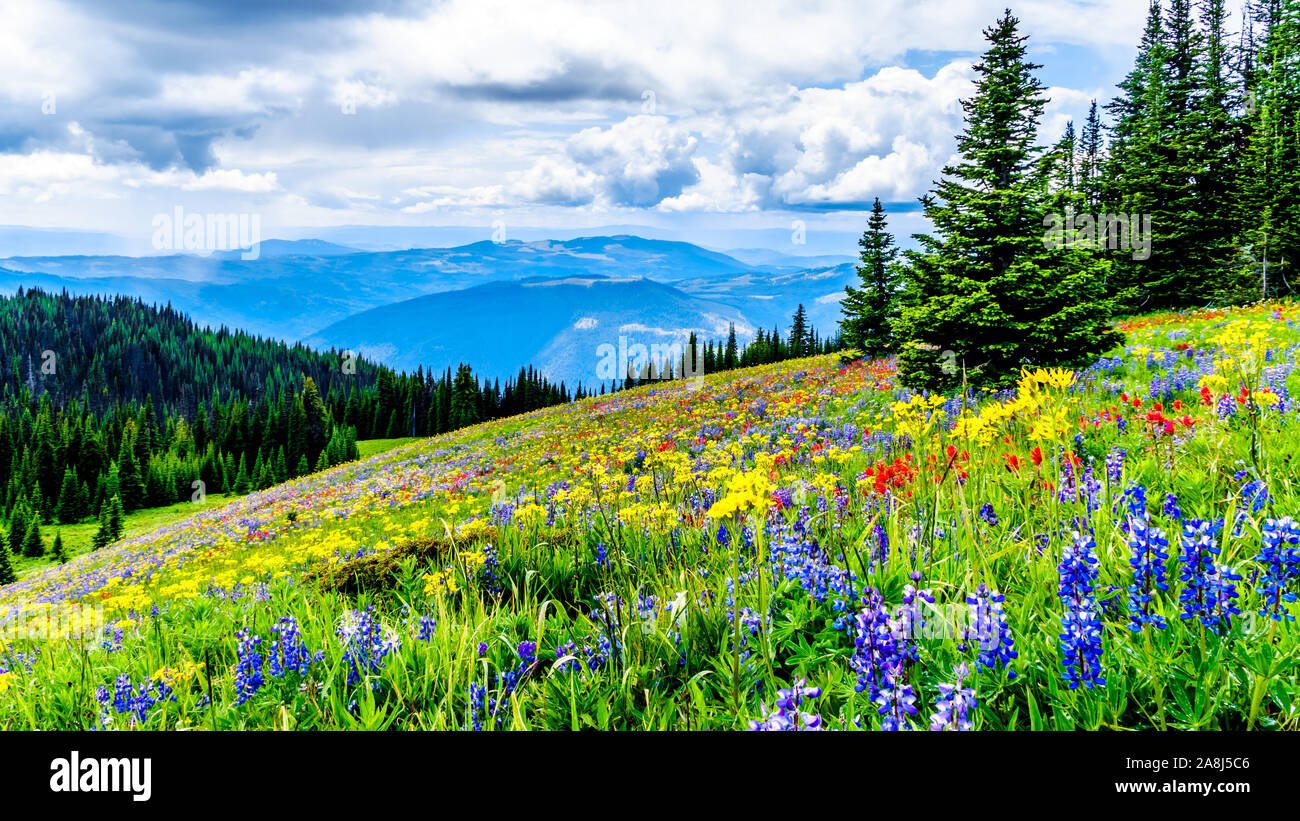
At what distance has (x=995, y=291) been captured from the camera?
1153cm

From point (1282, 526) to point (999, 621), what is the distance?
0.86 m

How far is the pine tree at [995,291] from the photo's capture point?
36.6 feet

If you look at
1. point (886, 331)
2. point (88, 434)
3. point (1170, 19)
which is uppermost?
point (1170, 19)

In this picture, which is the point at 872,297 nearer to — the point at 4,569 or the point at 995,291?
the point at 995,291

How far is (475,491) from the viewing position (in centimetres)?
1394

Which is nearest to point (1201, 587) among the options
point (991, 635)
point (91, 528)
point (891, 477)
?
point (991, 635)

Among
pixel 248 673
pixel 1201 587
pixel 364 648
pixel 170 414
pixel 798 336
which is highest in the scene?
pixel 798 336

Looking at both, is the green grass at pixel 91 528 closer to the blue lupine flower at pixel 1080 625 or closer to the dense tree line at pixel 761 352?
the dense tree line at pixel 761 352

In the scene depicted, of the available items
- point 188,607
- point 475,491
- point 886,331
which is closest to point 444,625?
point 188,607

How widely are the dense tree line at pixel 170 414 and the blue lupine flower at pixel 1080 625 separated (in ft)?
193

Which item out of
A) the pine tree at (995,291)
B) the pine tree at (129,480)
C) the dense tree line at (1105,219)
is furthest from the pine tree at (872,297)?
the pine tree at (129,480)

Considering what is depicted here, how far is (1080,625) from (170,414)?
6411 inches
